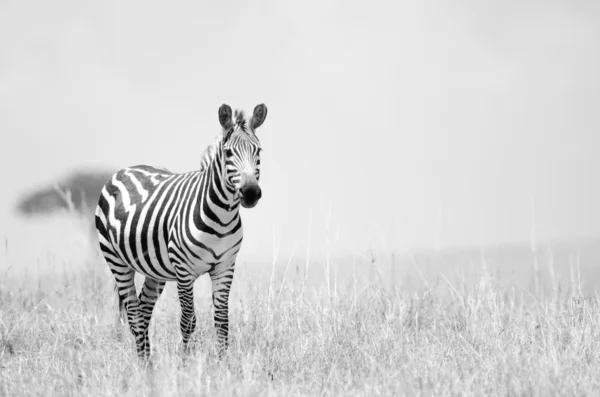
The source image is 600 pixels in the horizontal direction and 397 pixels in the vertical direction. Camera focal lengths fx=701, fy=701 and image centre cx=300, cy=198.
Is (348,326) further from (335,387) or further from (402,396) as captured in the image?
(402,396)

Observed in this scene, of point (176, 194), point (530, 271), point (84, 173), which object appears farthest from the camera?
point (84, 173)

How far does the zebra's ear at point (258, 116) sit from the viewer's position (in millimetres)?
6148

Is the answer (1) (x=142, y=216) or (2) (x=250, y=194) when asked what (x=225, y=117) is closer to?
(2) (x=250, y=194)

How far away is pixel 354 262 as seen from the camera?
8.28 meters

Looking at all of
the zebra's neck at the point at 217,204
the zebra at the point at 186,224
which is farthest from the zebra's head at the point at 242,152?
the zebra's neck at the point at 217,204

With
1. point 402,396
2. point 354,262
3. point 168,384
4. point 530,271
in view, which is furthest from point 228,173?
point 530,271

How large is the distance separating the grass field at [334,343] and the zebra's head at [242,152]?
4.35 ft

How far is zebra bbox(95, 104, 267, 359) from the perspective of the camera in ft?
19.2

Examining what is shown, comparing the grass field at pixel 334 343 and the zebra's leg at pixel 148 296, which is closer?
the grass field at pixel 334 343

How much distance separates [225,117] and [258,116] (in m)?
0.33

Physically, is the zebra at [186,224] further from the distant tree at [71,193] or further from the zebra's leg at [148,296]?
the distant tree at [71,193]

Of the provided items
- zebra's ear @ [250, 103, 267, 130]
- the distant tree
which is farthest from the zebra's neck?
the distant tree

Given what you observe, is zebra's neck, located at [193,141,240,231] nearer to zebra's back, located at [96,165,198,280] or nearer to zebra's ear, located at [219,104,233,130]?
zebra's ear, located at [219,104,233,130]

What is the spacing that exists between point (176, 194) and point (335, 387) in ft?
7.90
